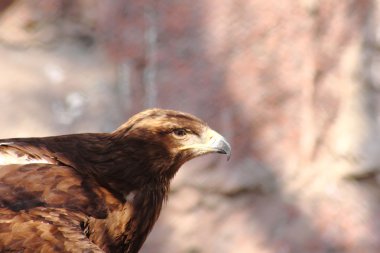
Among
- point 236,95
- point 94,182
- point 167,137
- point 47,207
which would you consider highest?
point 236,95

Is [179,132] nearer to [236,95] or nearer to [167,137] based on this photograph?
[167,137]

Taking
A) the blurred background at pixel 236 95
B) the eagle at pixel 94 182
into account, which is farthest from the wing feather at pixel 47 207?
the blurred background at pixel 236 95

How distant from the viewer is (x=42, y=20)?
475 cm

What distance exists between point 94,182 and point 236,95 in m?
1.27

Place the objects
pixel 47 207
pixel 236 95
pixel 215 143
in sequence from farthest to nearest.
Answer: pixel 236 95, pixel 215 143, pixel 47 207

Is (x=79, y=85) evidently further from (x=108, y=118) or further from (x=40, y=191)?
(x=40, y=191)

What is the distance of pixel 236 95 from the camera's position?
5000 mm

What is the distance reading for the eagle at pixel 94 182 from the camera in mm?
3541

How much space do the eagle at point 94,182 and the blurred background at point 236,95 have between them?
817mm

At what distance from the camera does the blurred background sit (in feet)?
15.7

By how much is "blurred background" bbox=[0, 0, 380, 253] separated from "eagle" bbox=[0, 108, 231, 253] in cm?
82

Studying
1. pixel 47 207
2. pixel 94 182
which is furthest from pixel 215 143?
pixel 47 207

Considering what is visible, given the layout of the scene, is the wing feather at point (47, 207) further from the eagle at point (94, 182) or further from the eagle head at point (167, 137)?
the eagle head at point (167, 137)

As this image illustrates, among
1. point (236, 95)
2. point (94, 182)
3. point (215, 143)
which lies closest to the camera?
point (94, 182)
